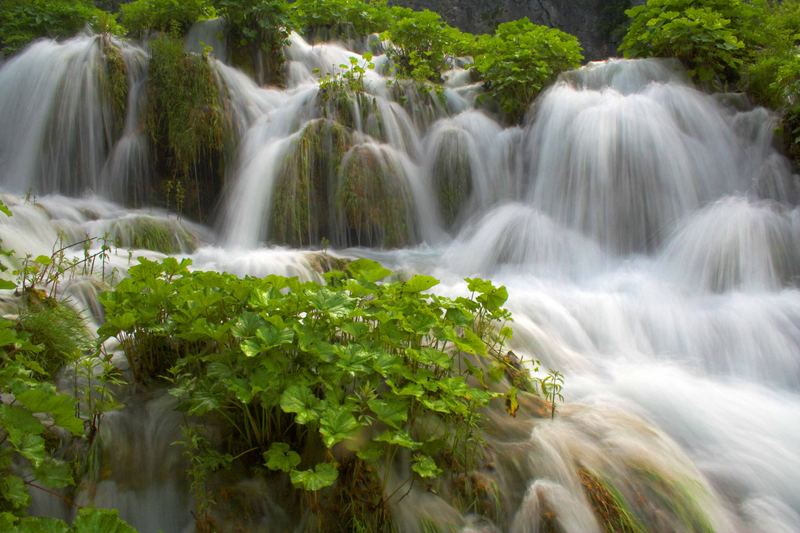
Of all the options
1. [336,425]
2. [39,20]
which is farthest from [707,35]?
[39,20]

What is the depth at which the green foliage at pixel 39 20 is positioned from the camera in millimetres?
8586

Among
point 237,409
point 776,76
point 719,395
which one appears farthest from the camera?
point 776,76

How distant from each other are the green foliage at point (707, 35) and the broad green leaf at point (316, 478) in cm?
761

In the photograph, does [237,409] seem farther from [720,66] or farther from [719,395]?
[720,66]

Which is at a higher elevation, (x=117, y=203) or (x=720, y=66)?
(x=720, y=66)

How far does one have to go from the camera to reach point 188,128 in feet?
22.3

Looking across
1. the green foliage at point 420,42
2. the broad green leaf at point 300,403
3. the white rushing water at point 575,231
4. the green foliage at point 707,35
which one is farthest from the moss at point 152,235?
the green foliage at point 707,35

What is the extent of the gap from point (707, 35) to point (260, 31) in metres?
6.77

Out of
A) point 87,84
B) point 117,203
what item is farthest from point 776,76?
point 87,84

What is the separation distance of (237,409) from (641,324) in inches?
137

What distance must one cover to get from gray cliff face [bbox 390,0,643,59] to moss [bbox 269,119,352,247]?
1285cm

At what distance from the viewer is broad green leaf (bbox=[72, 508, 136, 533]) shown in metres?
1.49

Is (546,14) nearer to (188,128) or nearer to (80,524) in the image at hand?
(188,128)

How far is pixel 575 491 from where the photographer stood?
2.45 metres
